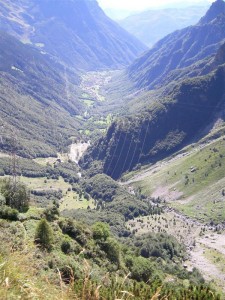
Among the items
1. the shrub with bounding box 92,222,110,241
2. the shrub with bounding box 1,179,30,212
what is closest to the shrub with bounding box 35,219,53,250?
the shrub with bounding box 1,179,30,212

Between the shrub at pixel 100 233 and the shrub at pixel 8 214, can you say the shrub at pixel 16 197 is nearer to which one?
the shrub at pixel 8 214

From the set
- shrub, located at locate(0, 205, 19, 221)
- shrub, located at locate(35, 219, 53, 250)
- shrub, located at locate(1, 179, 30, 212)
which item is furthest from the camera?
shrub, located at locate(1, 179, 30, 212)

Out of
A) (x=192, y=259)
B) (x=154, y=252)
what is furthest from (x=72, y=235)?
(x=192, y=259)

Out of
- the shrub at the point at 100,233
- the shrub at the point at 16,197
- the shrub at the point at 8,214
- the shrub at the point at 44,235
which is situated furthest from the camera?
the shrub at the point at 100,233

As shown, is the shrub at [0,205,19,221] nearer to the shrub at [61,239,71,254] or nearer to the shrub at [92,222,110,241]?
the shrub at [61,239,71,254]

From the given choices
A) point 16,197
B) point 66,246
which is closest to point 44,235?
point 66,246

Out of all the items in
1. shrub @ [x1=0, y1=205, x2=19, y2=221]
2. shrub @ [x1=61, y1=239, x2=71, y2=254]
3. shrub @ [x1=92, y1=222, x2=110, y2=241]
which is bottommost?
shrub @ [x1=92, y1=222, x2=110, y2=241]

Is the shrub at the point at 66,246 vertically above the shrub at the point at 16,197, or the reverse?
the shrub at the point at 16,197

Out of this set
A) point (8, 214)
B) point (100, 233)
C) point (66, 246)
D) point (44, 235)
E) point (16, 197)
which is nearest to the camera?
point (44, 235)

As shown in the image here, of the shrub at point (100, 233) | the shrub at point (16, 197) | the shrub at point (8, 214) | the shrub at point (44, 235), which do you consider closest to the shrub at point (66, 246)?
the shrub at point (44, 235)

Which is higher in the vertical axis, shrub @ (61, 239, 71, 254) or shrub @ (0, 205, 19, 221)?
shrub @ (0, 205, 19, 221)

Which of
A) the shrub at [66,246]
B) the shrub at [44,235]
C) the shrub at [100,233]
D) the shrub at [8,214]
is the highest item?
the shrub at [8,214]

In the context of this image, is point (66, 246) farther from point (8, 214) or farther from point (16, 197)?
point (16, 197)
